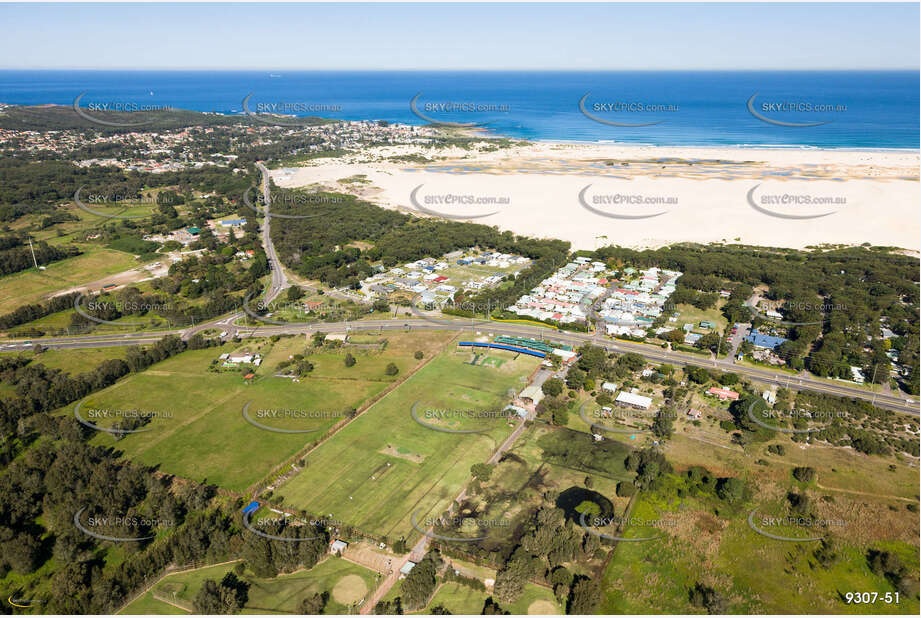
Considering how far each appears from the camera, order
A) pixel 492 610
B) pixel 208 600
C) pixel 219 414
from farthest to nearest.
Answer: pixel 219 414, pixel 492 610, pixel 208 600

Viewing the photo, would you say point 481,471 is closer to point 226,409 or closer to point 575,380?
point 575,380

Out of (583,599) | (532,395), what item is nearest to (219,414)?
(532,395)

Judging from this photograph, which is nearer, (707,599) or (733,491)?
(707,599)

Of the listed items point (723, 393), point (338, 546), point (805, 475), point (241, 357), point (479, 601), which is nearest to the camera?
point (479, 601)

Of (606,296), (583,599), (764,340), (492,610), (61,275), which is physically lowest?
(492,610)

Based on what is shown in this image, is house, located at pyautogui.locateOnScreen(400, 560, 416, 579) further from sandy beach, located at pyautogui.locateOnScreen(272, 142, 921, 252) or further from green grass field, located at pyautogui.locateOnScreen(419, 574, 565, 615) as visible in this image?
sandy beach, located at pyautogui.locateOnScreen(272, 142, 921, 252)

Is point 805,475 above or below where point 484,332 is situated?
below

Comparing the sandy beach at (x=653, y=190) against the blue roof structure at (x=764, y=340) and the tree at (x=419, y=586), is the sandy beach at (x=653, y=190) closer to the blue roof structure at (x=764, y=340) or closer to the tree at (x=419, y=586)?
the blue roof structure at (x=764, y=340)

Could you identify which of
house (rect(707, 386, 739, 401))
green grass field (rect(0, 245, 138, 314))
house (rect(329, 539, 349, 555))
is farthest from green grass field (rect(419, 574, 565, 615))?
green grass field (rect(0, 245, 138, 314))
